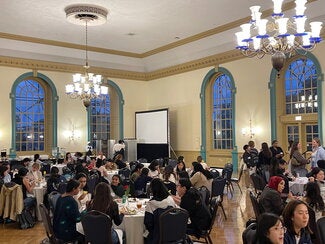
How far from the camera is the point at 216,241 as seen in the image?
19.7 ft

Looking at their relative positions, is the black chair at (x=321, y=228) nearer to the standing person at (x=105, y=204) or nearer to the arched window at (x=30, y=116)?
the standing person at (x=105, y=204)

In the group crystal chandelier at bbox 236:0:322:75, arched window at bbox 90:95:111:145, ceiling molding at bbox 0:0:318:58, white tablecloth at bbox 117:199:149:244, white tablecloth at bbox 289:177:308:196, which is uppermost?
ceiling molding at bbox 0:0:318:58

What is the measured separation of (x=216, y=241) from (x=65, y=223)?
2.50 metres

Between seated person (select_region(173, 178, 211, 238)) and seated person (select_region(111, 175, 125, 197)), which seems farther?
seated person (select_region(111, 175, 125, 197))

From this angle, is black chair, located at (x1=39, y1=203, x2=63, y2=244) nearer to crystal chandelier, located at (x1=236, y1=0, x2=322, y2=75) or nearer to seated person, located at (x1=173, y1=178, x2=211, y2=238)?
seated person, located at (x1=173, y1=178, x2=211, y2=238)

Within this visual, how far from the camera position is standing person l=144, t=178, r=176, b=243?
462cm

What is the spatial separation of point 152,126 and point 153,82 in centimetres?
249

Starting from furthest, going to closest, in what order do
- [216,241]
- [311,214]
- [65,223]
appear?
[216,241]
[65,223]
[311,214]

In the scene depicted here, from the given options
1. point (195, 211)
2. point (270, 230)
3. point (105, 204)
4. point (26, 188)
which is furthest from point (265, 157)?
point (270, 230)

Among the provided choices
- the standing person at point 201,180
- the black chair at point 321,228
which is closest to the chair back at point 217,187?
the standing person at point 201,180

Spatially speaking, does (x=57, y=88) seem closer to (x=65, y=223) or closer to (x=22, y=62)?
(x=22, y=62)

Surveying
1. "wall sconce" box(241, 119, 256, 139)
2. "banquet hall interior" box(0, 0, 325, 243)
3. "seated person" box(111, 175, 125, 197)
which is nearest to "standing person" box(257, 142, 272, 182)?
"banquet hall interior" box(0, 0, 325, 243)

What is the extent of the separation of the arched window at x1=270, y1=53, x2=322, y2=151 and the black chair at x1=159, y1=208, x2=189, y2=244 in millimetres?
8372

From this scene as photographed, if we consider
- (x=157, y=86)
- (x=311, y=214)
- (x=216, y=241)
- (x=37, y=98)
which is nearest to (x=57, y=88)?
(x=37, y=98)
